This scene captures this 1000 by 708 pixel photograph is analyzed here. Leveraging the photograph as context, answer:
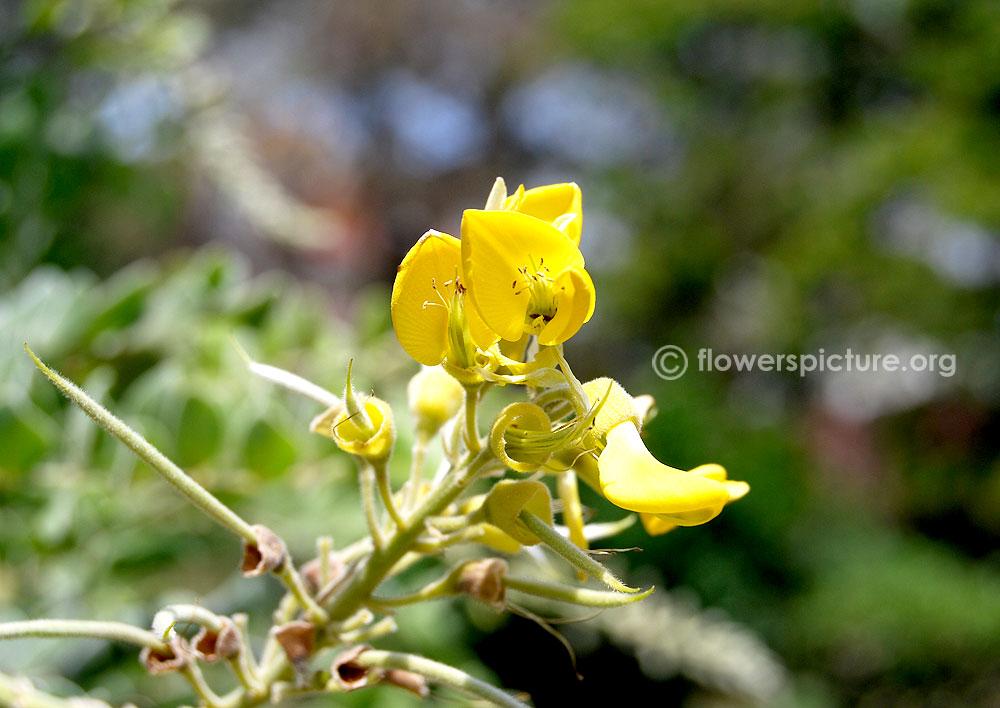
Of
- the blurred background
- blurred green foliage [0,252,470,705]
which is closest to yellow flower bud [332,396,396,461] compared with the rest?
the blurred background

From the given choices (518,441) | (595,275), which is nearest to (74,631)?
(518,441)

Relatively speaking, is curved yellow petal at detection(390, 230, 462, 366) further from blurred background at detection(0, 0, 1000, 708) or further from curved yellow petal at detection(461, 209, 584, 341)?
blurred background at detection(0, 0, 1000, 708)

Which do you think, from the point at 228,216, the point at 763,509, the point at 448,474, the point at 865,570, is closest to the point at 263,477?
the point at 448,474

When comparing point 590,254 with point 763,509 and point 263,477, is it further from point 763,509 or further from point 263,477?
point 263,477

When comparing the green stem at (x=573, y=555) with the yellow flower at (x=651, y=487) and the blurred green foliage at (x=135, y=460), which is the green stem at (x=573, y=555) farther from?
the blurred green foliage at (x=135, y=460)

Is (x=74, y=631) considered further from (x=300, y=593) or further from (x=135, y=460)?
(x=135, y=460)
